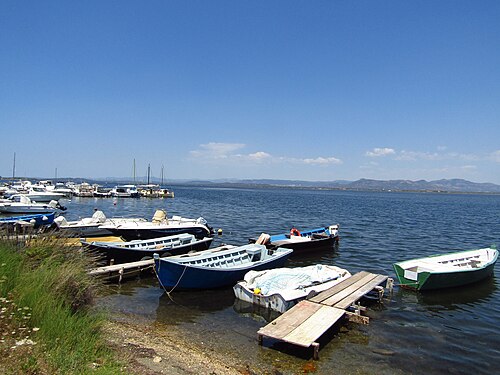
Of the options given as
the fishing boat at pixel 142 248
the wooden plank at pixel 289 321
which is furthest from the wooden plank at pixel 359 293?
the fishing boat at pixel 142 248

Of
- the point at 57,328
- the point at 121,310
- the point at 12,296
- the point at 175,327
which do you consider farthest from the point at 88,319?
the point at 121,310

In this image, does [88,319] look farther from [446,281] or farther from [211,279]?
[446,281]

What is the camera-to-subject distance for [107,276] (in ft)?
46.8

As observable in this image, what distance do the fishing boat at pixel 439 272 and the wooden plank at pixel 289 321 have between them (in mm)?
6602

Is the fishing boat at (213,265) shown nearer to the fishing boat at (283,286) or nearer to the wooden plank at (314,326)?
the fishing boat at (283,286)

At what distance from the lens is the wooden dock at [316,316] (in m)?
8.79

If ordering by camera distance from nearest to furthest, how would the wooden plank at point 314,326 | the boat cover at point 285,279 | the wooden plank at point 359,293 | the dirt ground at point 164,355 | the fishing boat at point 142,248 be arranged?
the dirt ground at point 164,355 < the wooden plank at point 314,326 < the wooden plank at point 359,293 < the boat cover at point 285,279 < the fishing boat at point 142,248

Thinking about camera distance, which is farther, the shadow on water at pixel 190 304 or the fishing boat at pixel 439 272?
the fishing boat at pixel 439 272

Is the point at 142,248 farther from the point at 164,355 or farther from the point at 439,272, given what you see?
the point at 439,272

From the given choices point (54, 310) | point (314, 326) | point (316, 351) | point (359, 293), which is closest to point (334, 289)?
point (359, 293)

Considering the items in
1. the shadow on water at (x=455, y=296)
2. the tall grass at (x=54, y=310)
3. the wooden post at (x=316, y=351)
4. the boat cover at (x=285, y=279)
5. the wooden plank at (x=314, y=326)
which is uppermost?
the tall grass at (x=54, y=310)

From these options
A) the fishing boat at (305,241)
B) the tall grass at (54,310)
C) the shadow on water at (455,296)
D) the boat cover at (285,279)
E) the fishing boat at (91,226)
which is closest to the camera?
the tall grass at (54,310)

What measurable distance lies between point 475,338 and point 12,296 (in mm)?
12764

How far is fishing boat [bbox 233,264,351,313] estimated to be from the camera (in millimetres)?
11719
